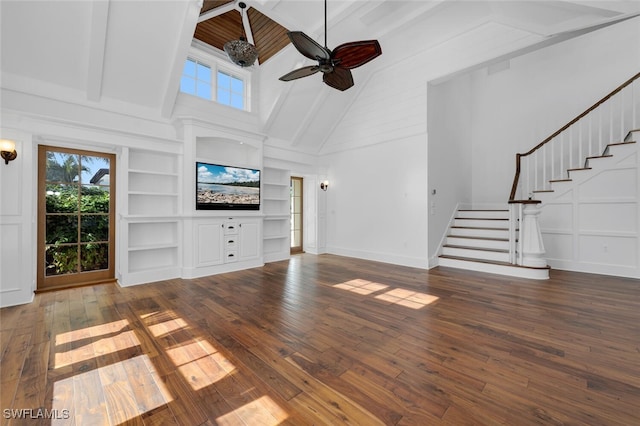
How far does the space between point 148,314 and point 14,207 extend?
2.35 metres

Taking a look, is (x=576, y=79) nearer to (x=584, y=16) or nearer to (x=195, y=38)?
(x=584, y=16)

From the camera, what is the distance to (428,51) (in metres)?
5.21

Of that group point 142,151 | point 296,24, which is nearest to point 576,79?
point 296,24

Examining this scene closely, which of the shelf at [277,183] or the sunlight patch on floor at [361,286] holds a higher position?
the shelf at [277,183]

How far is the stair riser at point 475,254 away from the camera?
16.3 ft

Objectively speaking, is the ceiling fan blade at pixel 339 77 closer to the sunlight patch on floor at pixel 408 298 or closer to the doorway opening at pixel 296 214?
the sunlight patch on floor at pixel 408 298

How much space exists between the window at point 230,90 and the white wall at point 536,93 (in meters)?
5.64

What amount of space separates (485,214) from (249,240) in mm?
5455

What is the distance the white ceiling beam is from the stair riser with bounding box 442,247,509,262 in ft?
22.5

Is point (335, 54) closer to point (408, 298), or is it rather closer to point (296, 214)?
point (408, 298)

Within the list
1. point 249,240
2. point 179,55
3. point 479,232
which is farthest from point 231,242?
point 479,232

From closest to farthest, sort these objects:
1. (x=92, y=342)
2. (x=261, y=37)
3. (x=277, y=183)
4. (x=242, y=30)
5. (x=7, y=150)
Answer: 1. (x=92, y=342)
2. (x=7, y=150)
3. (x=242, y=30)
4. (x=261, y=37)
5. (x=277, y=183)

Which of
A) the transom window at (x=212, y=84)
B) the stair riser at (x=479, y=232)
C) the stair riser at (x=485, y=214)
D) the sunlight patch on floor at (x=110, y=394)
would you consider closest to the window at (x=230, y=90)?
the transom window at (x=212, y=84)

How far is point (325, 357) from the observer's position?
6.95 ft
